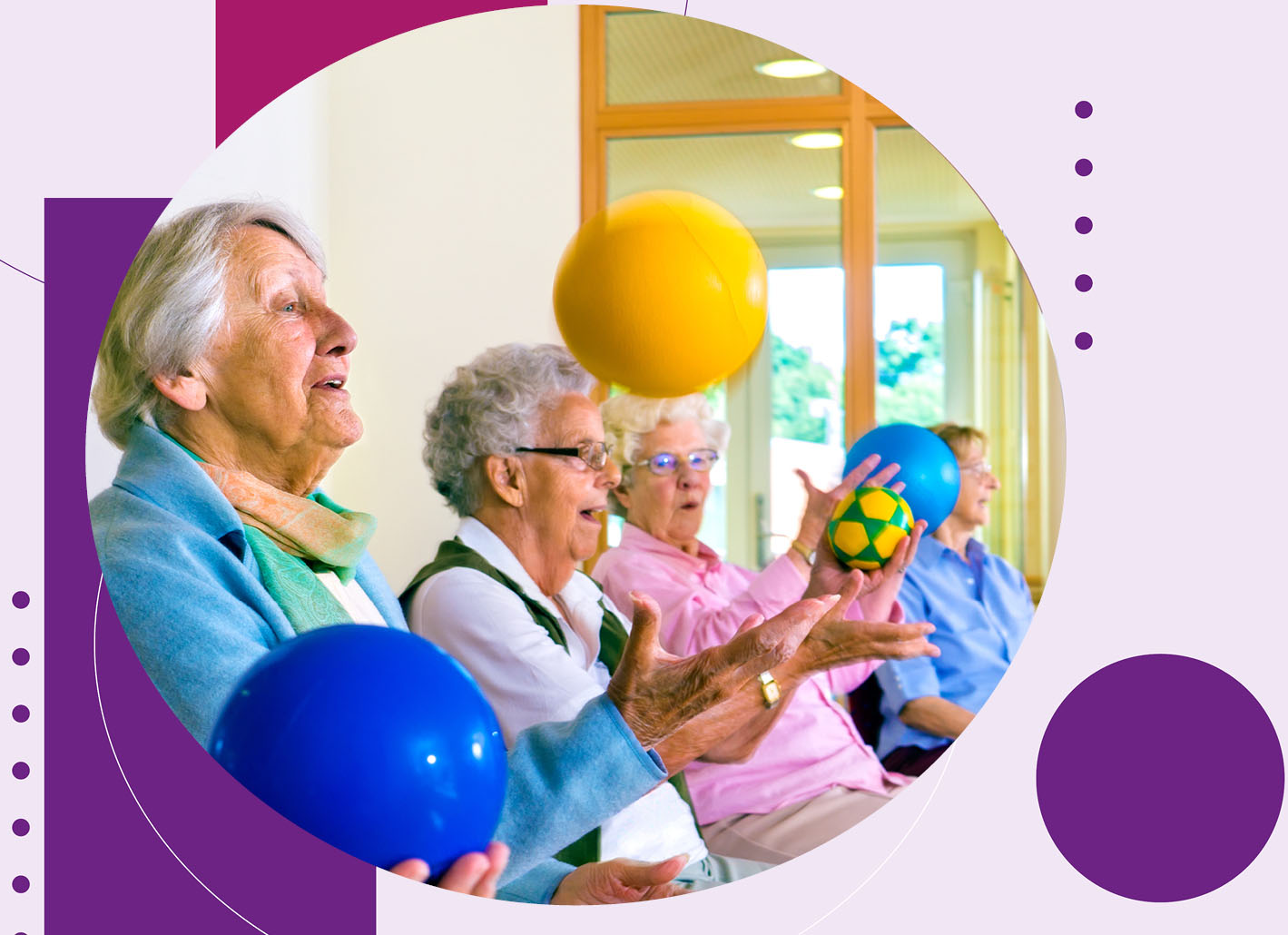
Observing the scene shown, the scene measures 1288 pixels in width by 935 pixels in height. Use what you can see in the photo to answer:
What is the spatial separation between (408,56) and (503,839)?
0.66 m

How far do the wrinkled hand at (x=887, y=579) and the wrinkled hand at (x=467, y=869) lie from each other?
2.10 ft

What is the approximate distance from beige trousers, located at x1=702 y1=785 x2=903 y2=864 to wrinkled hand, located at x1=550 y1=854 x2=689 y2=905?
148mm

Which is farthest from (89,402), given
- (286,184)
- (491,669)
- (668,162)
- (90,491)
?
(668,162)

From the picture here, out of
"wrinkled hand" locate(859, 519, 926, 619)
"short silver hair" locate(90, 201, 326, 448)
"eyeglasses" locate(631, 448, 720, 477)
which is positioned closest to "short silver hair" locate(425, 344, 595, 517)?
"eyeglasses" locate(631, 448, 720, 477)

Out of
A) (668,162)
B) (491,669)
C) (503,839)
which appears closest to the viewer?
(503,839)

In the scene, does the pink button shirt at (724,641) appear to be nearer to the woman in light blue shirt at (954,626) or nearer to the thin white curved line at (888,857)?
the woman in light blue shirt at (954,626)

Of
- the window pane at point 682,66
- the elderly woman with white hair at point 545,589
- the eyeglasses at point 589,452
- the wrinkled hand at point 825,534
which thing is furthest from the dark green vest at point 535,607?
the window pane at point 682,66

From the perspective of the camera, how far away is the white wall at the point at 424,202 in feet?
3.47

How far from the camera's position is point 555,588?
1.13 meters

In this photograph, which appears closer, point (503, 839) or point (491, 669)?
point (503, 839)

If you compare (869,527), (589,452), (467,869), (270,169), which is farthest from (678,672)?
(270,169)

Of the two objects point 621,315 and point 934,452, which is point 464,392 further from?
point 934,452

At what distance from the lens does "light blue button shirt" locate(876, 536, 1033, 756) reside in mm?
1291

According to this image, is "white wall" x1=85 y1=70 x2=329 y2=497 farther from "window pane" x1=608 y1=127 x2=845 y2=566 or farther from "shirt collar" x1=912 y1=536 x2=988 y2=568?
"shirt collar" x1=912 y1=536 x2=988 y2=568
